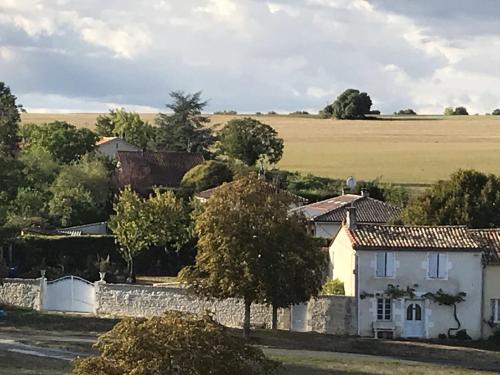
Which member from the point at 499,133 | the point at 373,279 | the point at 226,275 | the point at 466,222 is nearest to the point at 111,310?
the point at 226,275

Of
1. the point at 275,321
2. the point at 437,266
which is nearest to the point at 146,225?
the point at 275,321

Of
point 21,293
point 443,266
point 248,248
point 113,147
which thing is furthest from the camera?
point 113,147

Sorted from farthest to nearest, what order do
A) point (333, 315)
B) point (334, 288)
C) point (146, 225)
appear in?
1. point (146, 225)
2. point (334, 288)
3. point (333, 315)

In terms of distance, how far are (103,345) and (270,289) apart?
24031 mm

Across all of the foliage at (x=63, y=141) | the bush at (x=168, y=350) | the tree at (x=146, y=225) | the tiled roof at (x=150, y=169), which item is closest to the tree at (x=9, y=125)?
the foliage at (x=63, y=141)

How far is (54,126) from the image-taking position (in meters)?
98.6

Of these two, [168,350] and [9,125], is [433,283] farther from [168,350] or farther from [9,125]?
[9,125]

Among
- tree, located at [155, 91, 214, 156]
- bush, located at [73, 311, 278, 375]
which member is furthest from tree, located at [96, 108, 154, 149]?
bush, located at [73, 311, 278, 375]

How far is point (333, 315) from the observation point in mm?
50469

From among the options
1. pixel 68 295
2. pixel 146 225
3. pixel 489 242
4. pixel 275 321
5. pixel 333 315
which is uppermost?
pixel 146 225

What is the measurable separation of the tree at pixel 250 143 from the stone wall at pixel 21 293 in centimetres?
4543

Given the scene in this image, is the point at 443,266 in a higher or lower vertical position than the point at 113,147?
lower

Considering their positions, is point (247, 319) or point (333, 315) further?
point (333, 315)

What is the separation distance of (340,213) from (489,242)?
1617 centimetres
